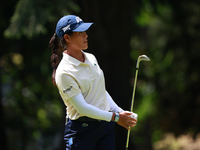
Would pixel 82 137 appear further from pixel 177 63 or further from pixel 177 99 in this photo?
pixel 177 99

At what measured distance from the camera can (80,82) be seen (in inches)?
106

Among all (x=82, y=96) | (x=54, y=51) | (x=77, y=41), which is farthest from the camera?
(x=54, y=51)

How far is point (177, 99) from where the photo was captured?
1077 centimetres

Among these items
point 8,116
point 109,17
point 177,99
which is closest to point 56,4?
point 109,17

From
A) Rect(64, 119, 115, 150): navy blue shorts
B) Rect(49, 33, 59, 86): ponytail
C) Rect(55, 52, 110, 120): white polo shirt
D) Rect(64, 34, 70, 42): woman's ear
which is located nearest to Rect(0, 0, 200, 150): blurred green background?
Rect(49, 33, 59, 86): ponytail

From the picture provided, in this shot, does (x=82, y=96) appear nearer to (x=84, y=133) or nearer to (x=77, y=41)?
(x=84, y=133)

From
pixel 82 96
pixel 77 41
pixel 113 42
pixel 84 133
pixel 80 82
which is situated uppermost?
pixel 77 41

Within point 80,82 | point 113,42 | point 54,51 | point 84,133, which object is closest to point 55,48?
point 54,51

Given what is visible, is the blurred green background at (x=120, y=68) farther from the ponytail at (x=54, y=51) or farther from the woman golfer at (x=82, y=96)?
the woman golfer at (x=82, y=96)

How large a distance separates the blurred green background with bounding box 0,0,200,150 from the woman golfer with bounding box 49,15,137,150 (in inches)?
80.4

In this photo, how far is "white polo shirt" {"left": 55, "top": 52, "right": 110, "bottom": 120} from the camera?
264cm

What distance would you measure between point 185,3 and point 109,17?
2.30 meters

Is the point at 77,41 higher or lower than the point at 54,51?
higher

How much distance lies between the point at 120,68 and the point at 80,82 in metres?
2.84
